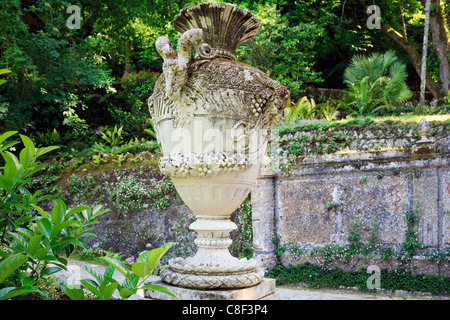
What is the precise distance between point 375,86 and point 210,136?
293 inches

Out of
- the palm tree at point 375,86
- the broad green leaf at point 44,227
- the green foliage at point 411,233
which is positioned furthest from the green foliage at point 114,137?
the broad green leaf at point 44,227

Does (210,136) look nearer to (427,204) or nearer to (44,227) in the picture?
(44,227)

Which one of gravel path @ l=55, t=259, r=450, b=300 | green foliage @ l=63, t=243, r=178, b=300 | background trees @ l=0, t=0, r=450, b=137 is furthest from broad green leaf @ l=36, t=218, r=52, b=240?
background trees @ l=0, t=0, r=450, b=137

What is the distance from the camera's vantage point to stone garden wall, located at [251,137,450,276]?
5.06m

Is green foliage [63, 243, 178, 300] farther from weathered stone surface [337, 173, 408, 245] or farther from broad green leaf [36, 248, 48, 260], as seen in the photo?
weathered stone surface [337, 173, 408, 245]

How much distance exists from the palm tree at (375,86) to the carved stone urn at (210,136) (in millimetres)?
6529

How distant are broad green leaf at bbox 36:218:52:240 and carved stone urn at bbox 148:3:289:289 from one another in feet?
4.05

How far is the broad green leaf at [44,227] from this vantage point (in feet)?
5.35

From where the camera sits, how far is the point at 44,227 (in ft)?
5.38

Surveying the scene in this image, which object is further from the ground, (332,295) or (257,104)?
(257,104)

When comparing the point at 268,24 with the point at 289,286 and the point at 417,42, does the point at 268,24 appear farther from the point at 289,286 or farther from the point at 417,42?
the point at 417,42

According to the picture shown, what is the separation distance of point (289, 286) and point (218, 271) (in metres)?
3.22
